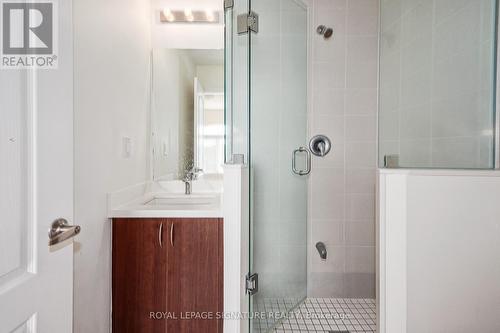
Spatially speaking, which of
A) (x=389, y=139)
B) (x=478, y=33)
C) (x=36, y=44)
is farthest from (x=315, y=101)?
(x=36, y=44)

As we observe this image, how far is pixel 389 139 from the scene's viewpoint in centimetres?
125

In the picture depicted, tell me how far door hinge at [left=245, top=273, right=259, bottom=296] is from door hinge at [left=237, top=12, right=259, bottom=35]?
1.28m

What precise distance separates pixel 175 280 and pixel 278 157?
0.92 m

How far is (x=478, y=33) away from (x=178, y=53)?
1.81 meters

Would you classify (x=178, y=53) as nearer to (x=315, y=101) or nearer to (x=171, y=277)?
(x=315, y=101)

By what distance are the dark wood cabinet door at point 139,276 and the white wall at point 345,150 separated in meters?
1.16

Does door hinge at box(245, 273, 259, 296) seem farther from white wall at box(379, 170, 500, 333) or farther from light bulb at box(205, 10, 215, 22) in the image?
light bulb at box(205, 10, 215, 22)

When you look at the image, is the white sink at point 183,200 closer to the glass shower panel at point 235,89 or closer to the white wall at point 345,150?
the glass shower panel at point 235,89

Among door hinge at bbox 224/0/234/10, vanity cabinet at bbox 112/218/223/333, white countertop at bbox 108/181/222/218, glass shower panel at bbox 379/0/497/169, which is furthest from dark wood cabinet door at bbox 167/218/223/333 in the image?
door hinge at bbox 224/0/234/10

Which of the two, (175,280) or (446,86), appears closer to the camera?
(446,86)

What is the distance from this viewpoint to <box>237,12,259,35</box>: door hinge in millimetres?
1366

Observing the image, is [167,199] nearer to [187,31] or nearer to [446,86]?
[187,31]

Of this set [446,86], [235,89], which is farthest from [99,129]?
[446,86]

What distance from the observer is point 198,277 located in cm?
146
